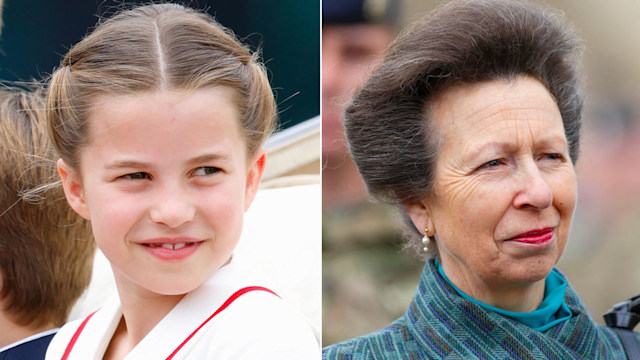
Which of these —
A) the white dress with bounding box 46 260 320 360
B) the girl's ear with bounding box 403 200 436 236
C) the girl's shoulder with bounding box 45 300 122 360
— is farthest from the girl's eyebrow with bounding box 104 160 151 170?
the girl's ear with bounding box 403 200 436 236

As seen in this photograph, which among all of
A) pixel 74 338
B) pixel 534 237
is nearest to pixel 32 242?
pixel 74 338

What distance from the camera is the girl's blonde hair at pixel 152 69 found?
130 centimetres

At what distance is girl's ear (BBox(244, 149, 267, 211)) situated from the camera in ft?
4.62

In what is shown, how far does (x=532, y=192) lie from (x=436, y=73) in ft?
0.92

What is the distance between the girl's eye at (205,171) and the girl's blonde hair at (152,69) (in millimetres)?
90

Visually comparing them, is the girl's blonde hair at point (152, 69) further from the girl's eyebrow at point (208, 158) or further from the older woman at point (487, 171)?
the older woman at point (487, 171)

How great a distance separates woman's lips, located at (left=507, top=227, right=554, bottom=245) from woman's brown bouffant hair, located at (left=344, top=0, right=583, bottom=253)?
19 centimetres

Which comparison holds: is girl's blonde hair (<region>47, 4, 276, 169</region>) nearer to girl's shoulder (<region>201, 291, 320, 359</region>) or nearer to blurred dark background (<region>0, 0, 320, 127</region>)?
blurred dark background (<region>0, 0, 320, 127</region>)

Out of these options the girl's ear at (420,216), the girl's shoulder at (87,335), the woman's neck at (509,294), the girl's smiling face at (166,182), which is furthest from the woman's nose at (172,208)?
the woman's neck at (509,294)

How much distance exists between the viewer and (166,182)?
131 centimetres

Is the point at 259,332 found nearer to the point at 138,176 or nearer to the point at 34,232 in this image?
the point at 138,176

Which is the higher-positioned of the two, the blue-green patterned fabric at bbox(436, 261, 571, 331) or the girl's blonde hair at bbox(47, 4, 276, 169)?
the girl's blonde hair at bbox(47, 4, 276, 169)

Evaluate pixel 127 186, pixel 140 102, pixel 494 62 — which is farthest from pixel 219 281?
pixel 494 62

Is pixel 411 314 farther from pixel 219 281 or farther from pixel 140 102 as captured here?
pixel 140 102
